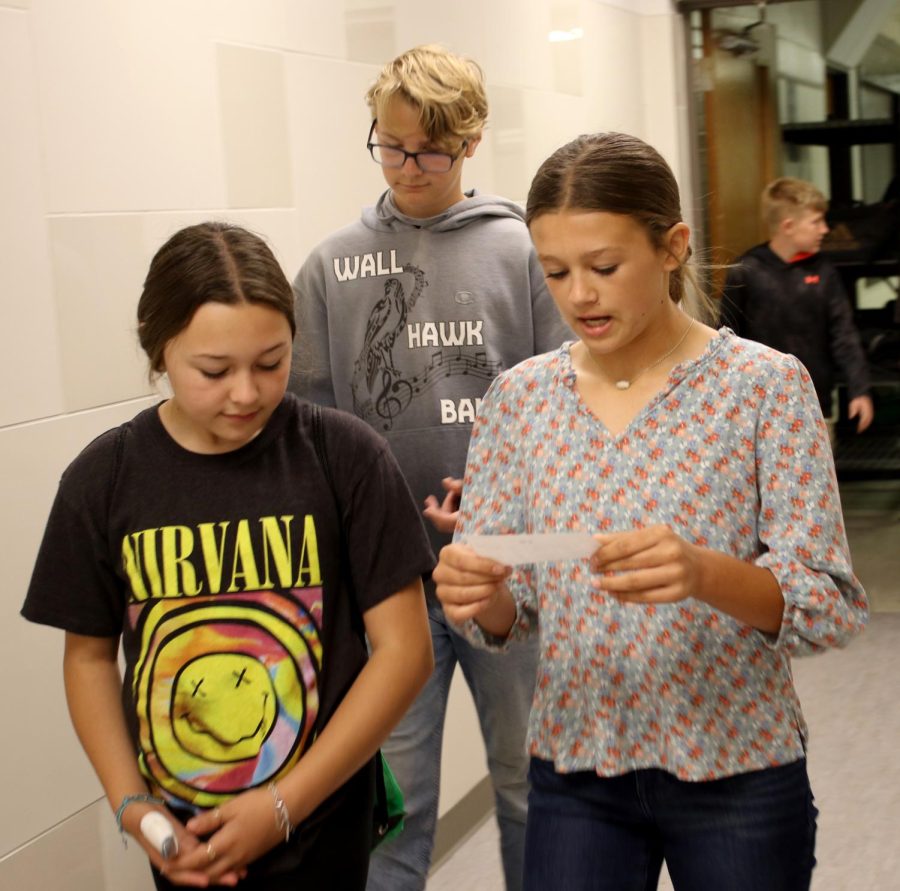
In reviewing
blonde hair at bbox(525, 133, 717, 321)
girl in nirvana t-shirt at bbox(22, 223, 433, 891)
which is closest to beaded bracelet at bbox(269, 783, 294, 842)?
girl in nirvana t-shirt at bbox(22, 223, 433, 891)

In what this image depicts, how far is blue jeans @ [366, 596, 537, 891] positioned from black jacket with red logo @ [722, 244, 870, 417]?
135 inches

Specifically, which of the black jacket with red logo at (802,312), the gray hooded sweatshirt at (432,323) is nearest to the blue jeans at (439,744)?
the gray hooded sweatshirt at (432,323)

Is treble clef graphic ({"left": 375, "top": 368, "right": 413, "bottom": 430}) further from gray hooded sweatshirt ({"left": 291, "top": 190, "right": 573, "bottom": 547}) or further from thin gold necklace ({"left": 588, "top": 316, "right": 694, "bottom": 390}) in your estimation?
thin gold necklace ({"left": 588, "top": 316, "right": 694, "bottom": 390})

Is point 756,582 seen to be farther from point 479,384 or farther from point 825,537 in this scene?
point 479,384

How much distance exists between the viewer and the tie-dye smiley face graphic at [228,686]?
4.81ft

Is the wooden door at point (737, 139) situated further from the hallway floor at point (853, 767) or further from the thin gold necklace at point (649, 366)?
the thin gold necklace at point (649, 366)

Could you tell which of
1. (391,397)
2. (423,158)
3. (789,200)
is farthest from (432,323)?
(789,200)

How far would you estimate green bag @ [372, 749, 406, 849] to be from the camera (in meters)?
1.68

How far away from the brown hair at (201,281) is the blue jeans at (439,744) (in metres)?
0.83

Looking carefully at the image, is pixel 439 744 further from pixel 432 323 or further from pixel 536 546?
pixel 536 546

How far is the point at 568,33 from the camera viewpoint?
453cm

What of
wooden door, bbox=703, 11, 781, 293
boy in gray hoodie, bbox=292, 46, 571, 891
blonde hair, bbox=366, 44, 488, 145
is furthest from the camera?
wooden door, bbox=703, 11, 781, 293

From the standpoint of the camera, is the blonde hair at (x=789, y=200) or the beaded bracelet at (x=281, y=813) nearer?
the beaded bracelet at (x=281, y=813)

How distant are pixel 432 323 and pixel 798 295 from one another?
3589mm
